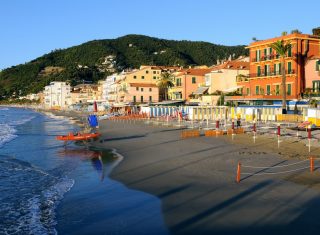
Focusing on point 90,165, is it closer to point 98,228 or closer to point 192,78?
point 98,228

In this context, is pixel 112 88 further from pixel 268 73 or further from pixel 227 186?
pixel 227 186

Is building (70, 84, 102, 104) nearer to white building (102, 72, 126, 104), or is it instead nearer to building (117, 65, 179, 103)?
white building (102, 72, 126, 104)

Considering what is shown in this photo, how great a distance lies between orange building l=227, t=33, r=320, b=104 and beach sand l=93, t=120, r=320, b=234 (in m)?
28.4

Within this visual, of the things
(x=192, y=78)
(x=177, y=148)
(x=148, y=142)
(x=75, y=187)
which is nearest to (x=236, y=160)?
(x=177, y=148)

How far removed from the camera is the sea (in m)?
12.6

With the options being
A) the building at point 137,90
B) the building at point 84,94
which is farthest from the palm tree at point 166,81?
the building at point 84,94

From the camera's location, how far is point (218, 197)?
14922 mm

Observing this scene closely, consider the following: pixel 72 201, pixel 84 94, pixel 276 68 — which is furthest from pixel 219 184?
pixel 84 94

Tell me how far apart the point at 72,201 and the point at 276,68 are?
4847cm

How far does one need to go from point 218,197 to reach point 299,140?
1660 cm

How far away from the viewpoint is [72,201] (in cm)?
1608

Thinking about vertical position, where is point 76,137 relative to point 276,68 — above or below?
below

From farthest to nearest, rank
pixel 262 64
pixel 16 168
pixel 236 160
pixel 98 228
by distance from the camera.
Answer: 1. pixel 262 64
2. pixel 16 168
3. pixel 236 160
4. pixel 98 228

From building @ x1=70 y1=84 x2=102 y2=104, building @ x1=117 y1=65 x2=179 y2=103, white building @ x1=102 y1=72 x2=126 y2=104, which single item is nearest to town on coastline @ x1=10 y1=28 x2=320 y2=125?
building @ x1=117 y1=65 x2=179 y2=103
